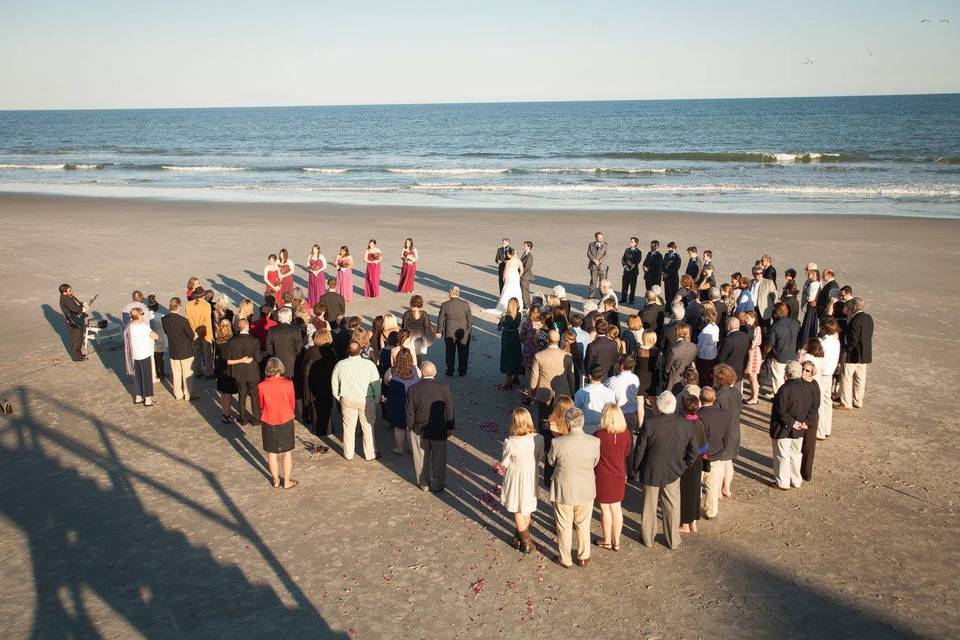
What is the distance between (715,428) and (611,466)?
1.35 meters

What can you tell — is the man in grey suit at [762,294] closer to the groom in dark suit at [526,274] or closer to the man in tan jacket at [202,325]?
the groom in dark suit at [526,274]

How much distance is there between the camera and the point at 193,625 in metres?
6.26

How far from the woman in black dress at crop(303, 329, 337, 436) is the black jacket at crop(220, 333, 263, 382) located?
746 millimetres

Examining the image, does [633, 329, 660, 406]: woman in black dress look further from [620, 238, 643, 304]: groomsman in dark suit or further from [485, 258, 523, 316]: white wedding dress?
[620, 238, 643, 304]: groomsman in dark suit

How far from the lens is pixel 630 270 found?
680 inches

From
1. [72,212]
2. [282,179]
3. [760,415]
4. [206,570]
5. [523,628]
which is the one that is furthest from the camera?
[282,179]

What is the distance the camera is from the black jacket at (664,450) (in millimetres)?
7137

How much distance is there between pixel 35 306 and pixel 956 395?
18.6 meters

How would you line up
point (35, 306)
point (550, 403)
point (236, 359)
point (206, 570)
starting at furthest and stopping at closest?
point (35, 306), point (236, 359), point (550, 403), point (206, 570)

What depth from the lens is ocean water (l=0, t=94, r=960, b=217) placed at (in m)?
37.9

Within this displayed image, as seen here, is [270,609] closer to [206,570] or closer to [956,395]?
[206,570]

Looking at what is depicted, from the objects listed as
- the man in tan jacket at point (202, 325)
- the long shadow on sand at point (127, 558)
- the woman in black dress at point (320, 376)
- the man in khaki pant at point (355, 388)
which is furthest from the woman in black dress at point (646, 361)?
the man in tan jacket at point (202, 325)

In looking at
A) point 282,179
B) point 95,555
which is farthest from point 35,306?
point 282,179

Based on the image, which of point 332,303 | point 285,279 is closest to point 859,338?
point 332,303
